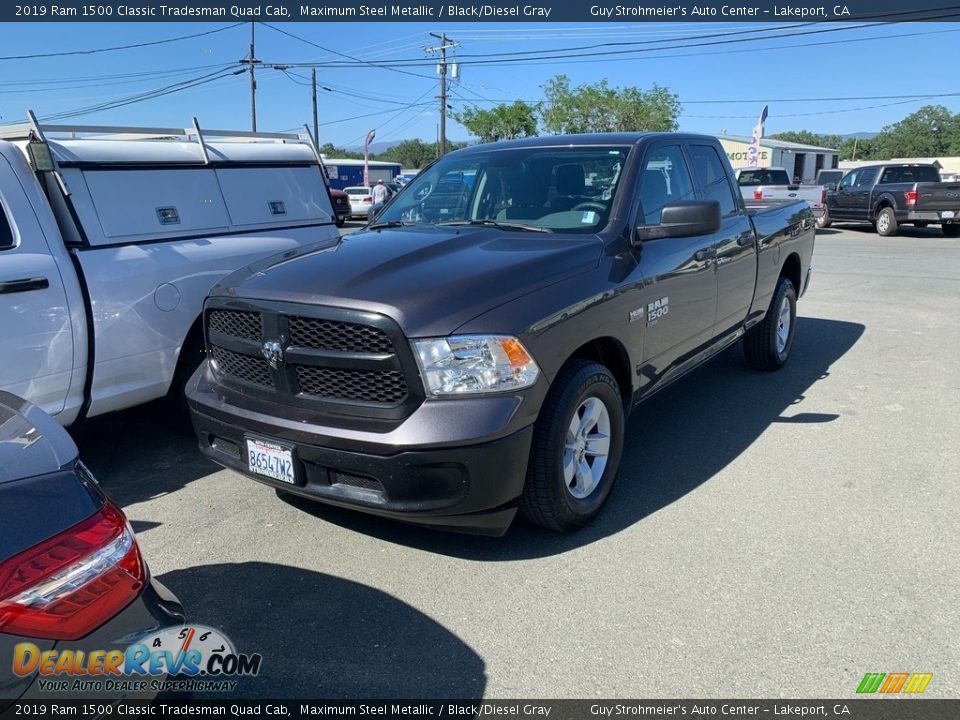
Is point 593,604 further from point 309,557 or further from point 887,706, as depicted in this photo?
point 309,557

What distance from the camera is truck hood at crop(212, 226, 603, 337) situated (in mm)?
2951

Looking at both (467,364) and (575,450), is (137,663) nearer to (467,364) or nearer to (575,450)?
(467,364)

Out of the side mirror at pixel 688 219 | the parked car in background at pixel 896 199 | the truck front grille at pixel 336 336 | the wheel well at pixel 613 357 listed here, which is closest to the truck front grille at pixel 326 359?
the truck front grille at pixel 336 336

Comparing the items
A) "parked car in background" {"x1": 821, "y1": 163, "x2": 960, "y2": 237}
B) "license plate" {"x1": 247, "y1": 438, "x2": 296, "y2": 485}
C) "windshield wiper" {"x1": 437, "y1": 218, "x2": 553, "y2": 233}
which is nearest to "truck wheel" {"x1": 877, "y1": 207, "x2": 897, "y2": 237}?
"parked car in background" {"x1": 821, "y1": 163, "x2": 960, "y2": 237}

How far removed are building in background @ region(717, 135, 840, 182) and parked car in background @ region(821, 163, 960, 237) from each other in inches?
1099

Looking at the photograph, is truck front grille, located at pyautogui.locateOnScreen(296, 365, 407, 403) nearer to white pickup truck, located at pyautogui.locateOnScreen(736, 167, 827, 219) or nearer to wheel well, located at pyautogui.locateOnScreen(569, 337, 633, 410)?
wheel well, located at pyautogui.locateOnScreen(569, 337, 633, 410)

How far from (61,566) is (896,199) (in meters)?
21.1

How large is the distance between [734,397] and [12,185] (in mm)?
4994

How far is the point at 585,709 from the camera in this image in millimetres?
2404

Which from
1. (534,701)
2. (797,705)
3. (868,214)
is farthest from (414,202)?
(868,214)

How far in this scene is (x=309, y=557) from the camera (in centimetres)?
336

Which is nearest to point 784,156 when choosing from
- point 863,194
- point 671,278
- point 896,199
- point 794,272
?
point 863,194

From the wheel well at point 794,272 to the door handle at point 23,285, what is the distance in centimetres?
556

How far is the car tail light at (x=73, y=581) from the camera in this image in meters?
1.45
